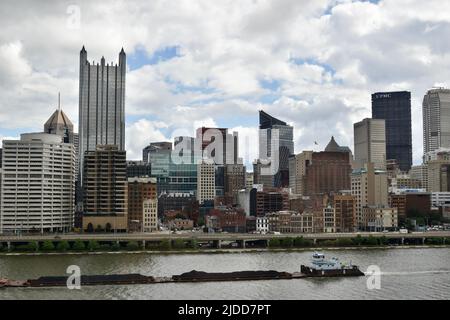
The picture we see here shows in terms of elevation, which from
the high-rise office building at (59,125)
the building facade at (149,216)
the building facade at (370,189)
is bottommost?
the building facade at (149,216)

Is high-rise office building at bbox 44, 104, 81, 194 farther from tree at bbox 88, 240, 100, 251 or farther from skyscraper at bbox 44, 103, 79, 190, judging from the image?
tree at bbox 88, 240, 100, 251

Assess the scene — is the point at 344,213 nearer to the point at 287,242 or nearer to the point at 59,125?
the point at 287,242

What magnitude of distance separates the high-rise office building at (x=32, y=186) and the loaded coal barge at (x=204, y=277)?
56750 millimetres

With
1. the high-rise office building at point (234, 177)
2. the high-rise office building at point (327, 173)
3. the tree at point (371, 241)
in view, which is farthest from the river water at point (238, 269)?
the high-rise office building at point (234, 177)

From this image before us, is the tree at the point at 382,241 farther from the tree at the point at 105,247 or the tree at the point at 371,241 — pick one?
the tree at the point at 105,247

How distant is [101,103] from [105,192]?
101 metres

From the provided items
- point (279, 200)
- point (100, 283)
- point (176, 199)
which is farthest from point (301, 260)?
point (176, 199)

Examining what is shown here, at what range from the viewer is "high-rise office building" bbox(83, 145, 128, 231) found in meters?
96.4

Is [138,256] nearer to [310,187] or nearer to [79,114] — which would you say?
[310,187]

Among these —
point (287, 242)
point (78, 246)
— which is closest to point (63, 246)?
point (78, 246)

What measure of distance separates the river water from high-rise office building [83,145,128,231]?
31220mm

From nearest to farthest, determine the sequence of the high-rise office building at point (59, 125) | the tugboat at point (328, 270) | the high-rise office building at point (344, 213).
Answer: the tugboat at point (328, 270)
the high-rise office building at point (344, 213)
the high-rise office building at point (59, 125)

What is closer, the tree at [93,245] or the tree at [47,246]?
the tree at [47,246]

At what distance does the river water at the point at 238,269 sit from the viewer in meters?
34.7
